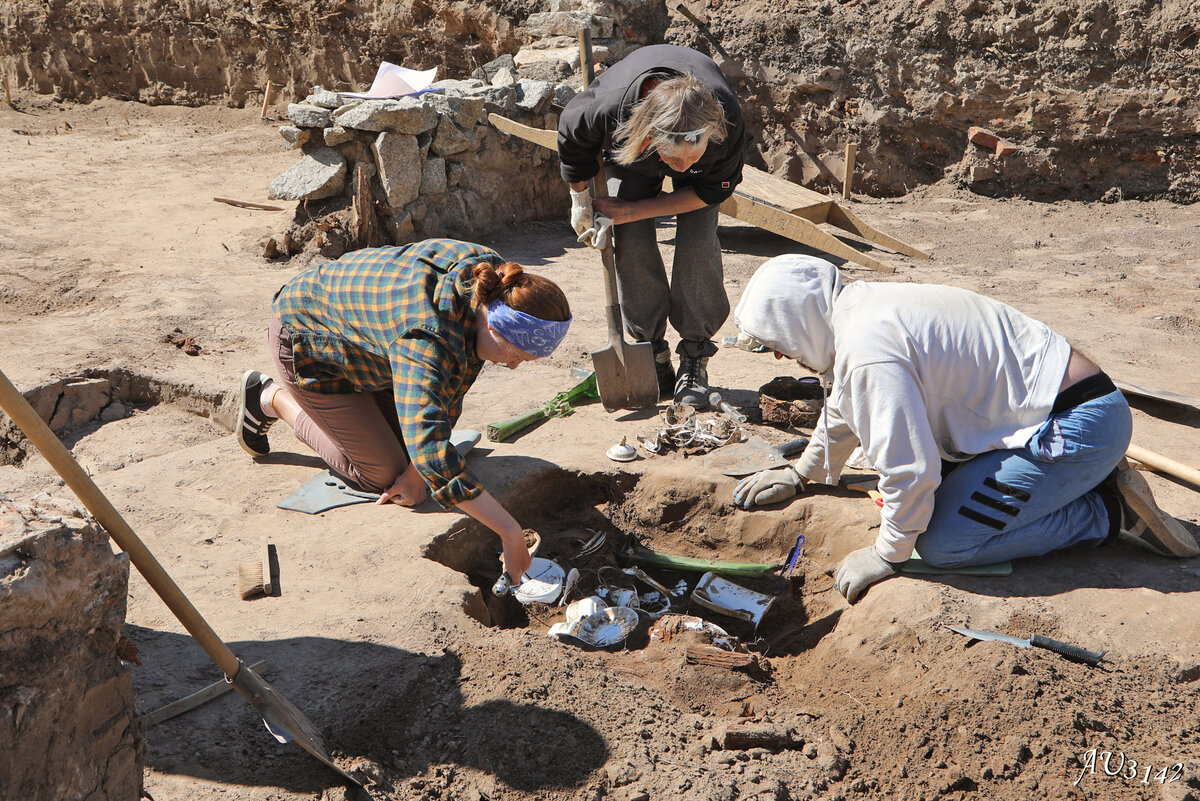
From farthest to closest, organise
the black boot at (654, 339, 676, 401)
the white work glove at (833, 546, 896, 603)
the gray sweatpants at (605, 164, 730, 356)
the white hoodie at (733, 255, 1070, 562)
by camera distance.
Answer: the black boot at (654, 339, 676, 401), the gray sweatpants at (605, 164, 730, 356), the white work glove at (833, 546, 896, 603), the white hoodie at (733, 255, 1070, 562)

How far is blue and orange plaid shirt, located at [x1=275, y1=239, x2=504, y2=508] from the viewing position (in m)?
2.70

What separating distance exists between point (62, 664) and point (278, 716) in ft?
1.99

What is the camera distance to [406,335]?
282 centimetres

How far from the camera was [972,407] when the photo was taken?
283 centimetres

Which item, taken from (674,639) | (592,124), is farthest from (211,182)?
(674,639)

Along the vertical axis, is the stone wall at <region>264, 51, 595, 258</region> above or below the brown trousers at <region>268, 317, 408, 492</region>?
above

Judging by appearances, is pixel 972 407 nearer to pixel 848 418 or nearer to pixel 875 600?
pixel 848 418

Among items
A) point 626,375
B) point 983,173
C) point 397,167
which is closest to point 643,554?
point 626,375

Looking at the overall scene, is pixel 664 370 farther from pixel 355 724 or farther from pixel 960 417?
pixel 355 724

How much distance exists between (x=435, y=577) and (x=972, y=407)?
191 centimetres

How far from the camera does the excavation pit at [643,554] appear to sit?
10.8ft

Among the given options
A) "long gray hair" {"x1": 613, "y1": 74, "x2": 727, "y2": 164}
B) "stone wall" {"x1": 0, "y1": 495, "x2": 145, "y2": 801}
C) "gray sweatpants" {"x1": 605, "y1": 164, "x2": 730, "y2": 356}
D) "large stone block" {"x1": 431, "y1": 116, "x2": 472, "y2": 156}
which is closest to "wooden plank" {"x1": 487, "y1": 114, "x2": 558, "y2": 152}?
"large stone block" {"x1": 431, "y1": 116, "x2": 472, "y2": 156}

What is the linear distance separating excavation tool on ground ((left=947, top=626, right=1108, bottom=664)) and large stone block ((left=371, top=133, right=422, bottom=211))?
5.39 meters

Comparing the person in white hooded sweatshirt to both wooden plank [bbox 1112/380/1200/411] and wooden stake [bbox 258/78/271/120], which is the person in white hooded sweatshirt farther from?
wooden stake [bbox 258/78/271/120]
